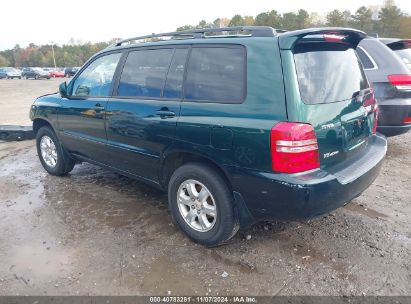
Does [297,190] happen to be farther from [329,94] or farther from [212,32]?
[212,32]

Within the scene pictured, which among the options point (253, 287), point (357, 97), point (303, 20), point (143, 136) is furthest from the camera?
point (303, 20)

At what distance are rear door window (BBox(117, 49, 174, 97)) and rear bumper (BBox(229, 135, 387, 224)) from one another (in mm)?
1265

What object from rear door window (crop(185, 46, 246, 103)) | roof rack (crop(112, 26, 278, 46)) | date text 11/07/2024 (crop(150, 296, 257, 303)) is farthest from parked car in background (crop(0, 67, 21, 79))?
date text 11/07/2024 (crop(150, 296, 257, 303))

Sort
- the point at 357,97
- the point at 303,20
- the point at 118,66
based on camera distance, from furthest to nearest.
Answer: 1. the point at 303,20
2. the point at 118,66
3. the point at 357,97

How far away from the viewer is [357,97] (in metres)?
3.19

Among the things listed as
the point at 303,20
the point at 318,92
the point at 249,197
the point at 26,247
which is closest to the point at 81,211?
the point at 26,247

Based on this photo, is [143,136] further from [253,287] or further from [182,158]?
[253,287]

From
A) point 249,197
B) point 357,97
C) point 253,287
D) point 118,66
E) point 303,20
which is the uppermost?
point 303,20

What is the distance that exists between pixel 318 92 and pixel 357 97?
2.06 ft

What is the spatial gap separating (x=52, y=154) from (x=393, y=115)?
503cm

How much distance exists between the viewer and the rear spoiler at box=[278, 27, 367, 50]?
2674mm

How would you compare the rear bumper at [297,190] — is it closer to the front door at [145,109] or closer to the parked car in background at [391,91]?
the front door at [145,109]

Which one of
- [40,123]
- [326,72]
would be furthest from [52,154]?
[326,72]

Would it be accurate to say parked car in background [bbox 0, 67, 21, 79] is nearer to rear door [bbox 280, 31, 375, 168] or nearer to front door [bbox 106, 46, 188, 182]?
front door [bbox 106, 46, 188, 182]
